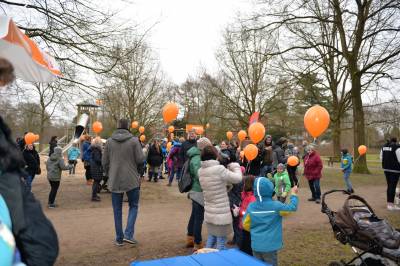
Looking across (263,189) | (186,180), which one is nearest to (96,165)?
(186,180)

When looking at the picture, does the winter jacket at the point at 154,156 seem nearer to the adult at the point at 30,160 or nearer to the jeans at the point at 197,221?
the adult at the point at 30,160

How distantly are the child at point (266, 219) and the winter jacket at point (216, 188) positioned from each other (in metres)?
0.72

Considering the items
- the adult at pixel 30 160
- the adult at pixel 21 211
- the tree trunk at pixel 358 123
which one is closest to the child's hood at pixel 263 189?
the adult at pixel 21 211

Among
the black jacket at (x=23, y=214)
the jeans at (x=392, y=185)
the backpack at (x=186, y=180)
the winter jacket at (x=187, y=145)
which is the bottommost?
the jeans at (x=392, y=185)

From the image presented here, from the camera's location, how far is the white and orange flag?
2793 millimetres

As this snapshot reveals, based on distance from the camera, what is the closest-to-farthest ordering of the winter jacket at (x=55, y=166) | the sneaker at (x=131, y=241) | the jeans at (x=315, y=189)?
the sneaker at (x=131, y=241), the winter jacket at (x=55, y=166), the jeans at (x=315, y=189)

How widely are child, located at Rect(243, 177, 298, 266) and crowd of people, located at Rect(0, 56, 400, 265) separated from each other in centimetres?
1

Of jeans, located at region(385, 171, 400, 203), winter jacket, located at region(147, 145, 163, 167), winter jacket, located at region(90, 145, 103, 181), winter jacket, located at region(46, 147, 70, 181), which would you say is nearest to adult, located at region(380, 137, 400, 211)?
jeans, located at region(385, 171, 400, 203)

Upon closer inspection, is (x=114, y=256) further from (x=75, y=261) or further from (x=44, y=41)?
(x=44, y=41)

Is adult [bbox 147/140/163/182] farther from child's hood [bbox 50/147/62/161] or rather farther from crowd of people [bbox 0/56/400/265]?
child's hood [bbox 50/147/62/161]

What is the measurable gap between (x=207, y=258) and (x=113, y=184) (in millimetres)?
3458

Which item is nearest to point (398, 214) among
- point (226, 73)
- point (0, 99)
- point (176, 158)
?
point (176, 158)

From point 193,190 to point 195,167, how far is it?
371 millimetres

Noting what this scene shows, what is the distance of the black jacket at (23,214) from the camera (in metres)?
1.47
